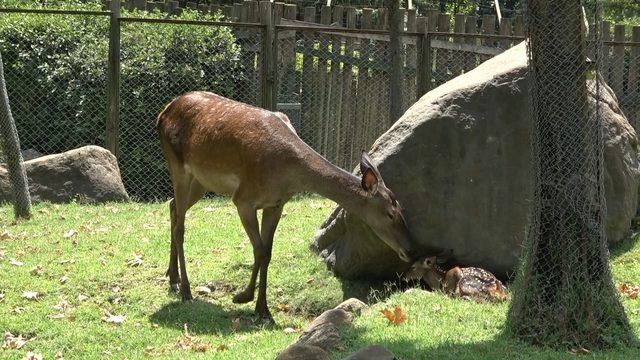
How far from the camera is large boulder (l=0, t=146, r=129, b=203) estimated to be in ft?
45.5

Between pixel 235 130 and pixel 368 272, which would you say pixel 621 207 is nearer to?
pixel 368 272

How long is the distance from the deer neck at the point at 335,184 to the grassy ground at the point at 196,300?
0.92 m

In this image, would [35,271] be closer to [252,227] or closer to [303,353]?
[252,227]

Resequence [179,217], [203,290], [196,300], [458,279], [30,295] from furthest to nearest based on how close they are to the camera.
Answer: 1. [179,217]
2. [203,290]
3. [196,300]
4. [30,295]
5. [458,279]

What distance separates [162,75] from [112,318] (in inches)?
265

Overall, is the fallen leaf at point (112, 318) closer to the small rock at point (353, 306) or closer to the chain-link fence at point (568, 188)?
the small rock at point (353, 306)

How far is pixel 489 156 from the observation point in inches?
373

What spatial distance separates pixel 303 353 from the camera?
6750 millimetres

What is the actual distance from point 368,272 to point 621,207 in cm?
258

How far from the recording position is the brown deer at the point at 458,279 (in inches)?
343

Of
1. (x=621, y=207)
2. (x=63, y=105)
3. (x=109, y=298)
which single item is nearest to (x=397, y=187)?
(x=621, y=207)

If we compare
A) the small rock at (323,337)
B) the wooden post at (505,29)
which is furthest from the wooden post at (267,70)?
the small rock at (323,337)

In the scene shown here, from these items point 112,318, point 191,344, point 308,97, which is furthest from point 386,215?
point 308,97

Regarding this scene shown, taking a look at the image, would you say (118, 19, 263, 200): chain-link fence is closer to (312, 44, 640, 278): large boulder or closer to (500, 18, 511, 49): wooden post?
(500, 18, 511, 49): wooden post
